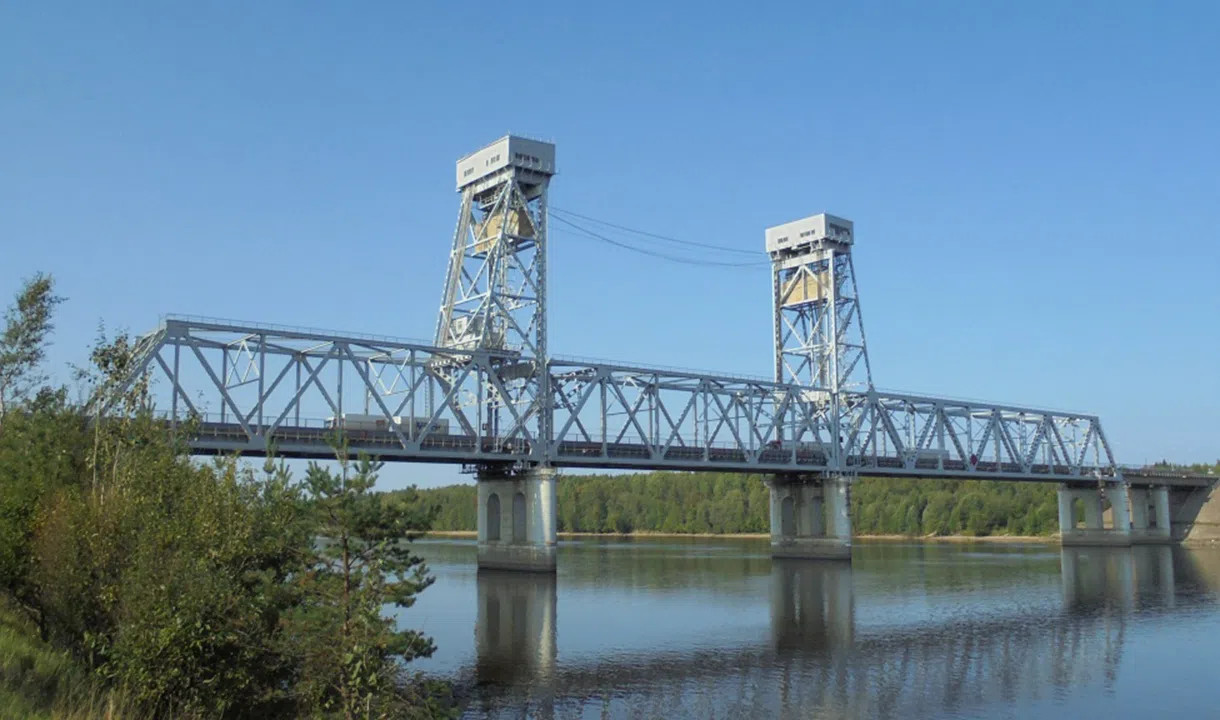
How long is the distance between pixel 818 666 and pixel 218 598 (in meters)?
24.3

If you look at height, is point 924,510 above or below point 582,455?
below

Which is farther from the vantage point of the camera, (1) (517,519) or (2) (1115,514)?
(2) (1115,514)

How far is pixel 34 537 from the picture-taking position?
27.7 metres

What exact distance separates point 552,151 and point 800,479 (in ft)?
138

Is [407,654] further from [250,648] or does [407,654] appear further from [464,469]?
[464,469]

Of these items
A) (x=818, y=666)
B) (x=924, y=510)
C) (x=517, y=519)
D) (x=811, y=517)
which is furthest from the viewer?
(x=924, y=510)

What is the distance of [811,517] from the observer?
338 ft

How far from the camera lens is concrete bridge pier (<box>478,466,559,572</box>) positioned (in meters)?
75.8

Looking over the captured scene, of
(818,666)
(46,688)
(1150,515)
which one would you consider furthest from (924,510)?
(46,688)

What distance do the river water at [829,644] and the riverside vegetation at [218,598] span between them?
9822 millimetres

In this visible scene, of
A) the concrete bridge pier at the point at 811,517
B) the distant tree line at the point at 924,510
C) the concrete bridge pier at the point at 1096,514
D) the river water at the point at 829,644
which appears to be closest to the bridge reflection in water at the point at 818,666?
the river water at the point at 829,644

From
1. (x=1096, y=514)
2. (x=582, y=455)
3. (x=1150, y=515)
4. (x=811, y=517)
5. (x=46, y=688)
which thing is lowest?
(x=46, y=688)

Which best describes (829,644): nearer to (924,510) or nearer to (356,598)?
(356,598)

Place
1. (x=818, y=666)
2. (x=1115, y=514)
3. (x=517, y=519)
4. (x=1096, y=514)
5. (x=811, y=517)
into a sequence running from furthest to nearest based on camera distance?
(x=1096, y=514) < (x=1115, y=514) < (x=811, y=517) < (x=517, y=519) < (x=818, y=666)
